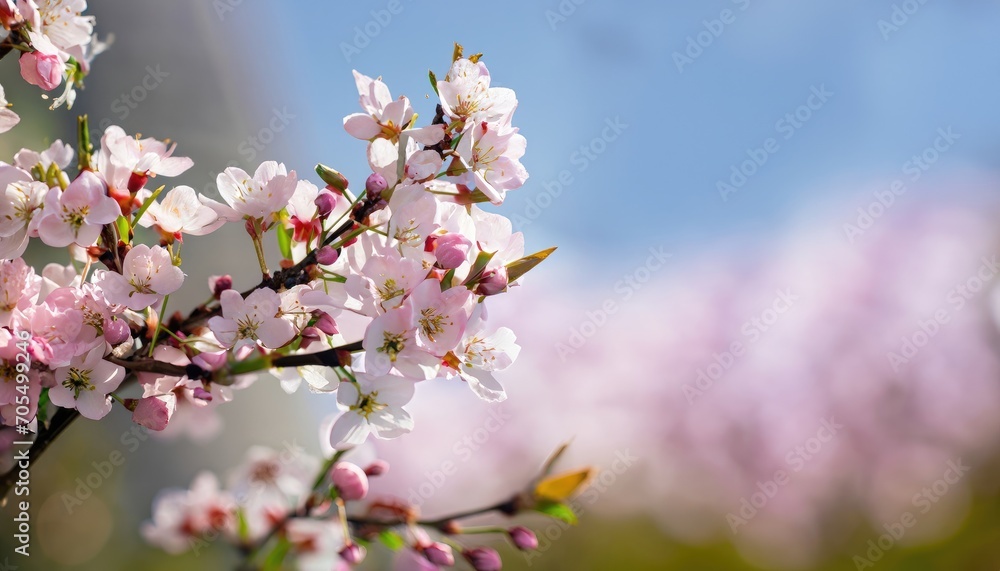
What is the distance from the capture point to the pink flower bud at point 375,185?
52cm

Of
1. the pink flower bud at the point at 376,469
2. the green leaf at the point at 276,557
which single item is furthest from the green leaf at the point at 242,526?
the pink flower bud at the point at 376,469

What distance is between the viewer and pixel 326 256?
0.51 m

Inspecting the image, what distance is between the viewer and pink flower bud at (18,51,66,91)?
1.79ft

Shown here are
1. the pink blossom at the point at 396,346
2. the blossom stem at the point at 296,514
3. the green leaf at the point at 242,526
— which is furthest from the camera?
the green leaf at the point at 242,526

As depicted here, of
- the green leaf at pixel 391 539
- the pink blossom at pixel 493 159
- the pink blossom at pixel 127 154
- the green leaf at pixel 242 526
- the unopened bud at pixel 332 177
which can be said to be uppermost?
the pink blossom at pixel 493 159

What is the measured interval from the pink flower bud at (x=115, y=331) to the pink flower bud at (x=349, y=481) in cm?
25

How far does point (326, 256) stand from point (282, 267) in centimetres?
6

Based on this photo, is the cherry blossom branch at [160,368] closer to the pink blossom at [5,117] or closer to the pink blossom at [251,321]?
the pink blossom at [251,321]

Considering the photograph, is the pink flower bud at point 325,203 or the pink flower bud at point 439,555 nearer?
the pink flower bud at point 325,203

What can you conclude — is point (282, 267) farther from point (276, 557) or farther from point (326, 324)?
point (276, 557)

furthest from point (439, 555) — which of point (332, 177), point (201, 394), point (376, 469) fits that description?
point (332, 177)

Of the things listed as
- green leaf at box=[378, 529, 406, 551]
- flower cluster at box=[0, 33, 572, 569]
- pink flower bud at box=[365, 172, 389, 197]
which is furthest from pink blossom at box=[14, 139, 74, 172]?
green leaf at box=[378, 529, 406, 551]

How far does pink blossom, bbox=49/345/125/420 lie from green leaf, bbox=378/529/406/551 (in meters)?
0.32

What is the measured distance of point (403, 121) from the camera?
55 cm
